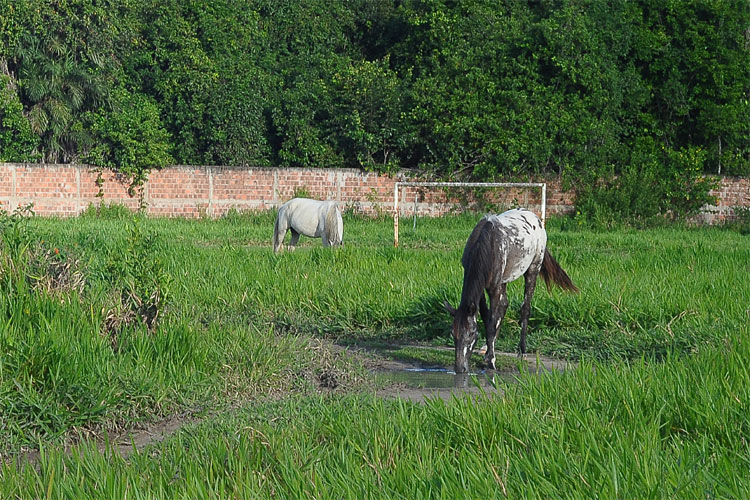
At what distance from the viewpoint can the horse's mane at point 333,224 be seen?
14320 mm

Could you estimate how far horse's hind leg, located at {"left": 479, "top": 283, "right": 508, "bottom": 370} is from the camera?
7258 millimetres

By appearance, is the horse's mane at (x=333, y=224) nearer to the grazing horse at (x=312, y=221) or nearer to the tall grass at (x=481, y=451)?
the grazing horse at (x=312, y=221)

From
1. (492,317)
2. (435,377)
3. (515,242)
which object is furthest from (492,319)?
(435,377)

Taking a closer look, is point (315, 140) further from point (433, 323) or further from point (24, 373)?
point (24, 373)

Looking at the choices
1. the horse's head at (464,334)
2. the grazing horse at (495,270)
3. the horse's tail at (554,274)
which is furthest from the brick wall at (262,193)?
the horse's head at (464,334)

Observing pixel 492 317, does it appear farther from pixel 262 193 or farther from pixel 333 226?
pixel 262 193

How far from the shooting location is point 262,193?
2323cm

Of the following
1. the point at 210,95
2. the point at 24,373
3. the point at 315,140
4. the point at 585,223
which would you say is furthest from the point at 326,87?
the point at 24,373

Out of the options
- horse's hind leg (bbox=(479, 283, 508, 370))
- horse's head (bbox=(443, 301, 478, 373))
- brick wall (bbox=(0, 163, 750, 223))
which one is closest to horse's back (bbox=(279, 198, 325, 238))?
horse's hind leg (bbox=(479, 283, 508, 370))

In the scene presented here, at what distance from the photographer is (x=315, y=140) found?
2498 cm

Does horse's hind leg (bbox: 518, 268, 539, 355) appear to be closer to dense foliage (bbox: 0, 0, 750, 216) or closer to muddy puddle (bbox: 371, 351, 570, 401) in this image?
muddy puddle (bbox: 371, 351, 570, 401)

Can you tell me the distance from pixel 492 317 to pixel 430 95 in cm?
1726

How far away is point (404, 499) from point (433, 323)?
5394 millimetres

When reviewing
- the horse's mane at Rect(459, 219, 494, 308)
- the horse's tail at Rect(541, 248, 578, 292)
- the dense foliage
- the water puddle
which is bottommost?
the water puddle
